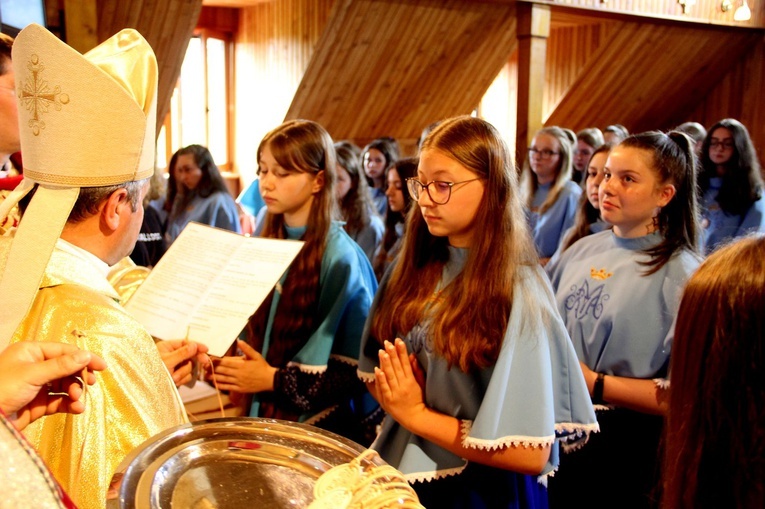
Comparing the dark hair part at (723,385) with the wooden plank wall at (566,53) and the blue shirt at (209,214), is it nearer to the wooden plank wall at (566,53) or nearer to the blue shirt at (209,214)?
the blue shirt at (209,214)

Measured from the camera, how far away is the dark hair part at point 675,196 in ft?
7.52

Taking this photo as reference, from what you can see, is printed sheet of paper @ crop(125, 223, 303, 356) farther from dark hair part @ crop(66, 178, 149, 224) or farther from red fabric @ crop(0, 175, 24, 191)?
red fabric @ crop(0, 175, 24, 191)

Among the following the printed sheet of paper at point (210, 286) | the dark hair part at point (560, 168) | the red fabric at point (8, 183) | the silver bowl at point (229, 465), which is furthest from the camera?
the dark hair part at point (560, 168)

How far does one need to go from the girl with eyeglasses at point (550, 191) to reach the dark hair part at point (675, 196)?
2278 millimetres

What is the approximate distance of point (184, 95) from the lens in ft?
31.7

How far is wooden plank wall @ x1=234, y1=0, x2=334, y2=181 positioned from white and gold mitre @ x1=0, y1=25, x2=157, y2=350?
7001mm

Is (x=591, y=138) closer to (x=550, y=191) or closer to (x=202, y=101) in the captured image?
(x=550, y=191)

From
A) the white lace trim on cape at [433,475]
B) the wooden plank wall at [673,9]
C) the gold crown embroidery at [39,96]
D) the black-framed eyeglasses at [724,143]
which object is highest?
the wooden plank wall at [673,9]

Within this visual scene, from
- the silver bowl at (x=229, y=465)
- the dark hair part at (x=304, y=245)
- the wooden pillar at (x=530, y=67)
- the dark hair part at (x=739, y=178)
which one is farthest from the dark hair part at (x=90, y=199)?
the wooden pillar at (x=530, y=67)

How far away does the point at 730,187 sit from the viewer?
427 centimetres

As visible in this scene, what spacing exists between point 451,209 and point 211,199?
4032mm

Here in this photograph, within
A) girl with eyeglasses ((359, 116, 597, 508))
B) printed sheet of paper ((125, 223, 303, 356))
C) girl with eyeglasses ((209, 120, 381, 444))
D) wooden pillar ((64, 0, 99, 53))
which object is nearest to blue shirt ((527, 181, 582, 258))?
girl with eyeglasses ((209, 120, 381, 444))

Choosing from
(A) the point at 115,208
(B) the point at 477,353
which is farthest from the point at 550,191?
(A) the point at 115,208

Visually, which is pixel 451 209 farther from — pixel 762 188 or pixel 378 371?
pixel 762 188
